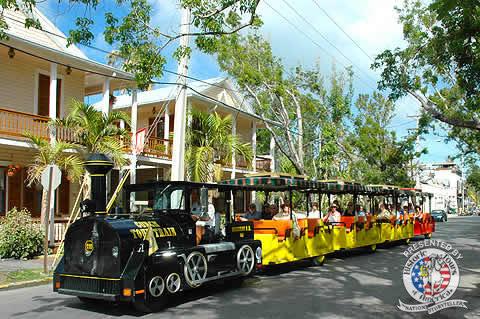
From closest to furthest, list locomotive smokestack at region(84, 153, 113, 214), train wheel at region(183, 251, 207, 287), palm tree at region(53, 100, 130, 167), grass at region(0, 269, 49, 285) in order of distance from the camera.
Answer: train wheel at region(183, 251, 207, 287)
locomotive smokestack at region(84, 153, 113, 214)
grass at region(0, 269, 49, 285)
palm tree at region(53, 100, 130, 167)

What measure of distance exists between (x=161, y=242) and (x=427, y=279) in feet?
16.6

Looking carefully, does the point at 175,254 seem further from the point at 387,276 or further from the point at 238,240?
the point at 387,276

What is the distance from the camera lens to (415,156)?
37.6 metres

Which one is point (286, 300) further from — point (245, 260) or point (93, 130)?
point (93, 130)

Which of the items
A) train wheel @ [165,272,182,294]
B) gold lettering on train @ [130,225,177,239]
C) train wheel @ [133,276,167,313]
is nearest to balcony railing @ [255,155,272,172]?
gold lettering on train @ [130,225,177,239]

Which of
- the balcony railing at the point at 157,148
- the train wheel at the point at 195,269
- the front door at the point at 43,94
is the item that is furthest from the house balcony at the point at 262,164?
the train wheel at the point at 195,269

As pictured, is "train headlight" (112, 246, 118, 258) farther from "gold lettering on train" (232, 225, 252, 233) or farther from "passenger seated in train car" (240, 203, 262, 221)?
"passenger seated in train car" (240, 203, 262, 221)

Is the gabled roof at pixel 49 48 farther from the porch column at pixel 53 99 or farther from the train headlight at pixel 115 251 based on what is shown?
the train headlight at pixel 115 251

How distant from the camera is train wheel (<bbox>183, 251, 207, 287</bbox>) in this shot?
28.2ft

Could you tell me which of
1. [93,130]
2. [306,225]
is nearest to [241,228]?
[306,225]

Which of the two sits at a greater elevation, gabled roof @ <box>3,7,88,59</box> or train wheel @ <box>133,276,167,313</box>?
gabled roof @ <box>3,7,88,59</box>

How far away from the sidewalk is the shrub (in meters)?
0.32

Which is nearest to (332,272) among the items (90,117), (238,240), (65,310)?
(238,240)

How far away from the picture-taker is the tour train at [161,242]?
7883 mm
